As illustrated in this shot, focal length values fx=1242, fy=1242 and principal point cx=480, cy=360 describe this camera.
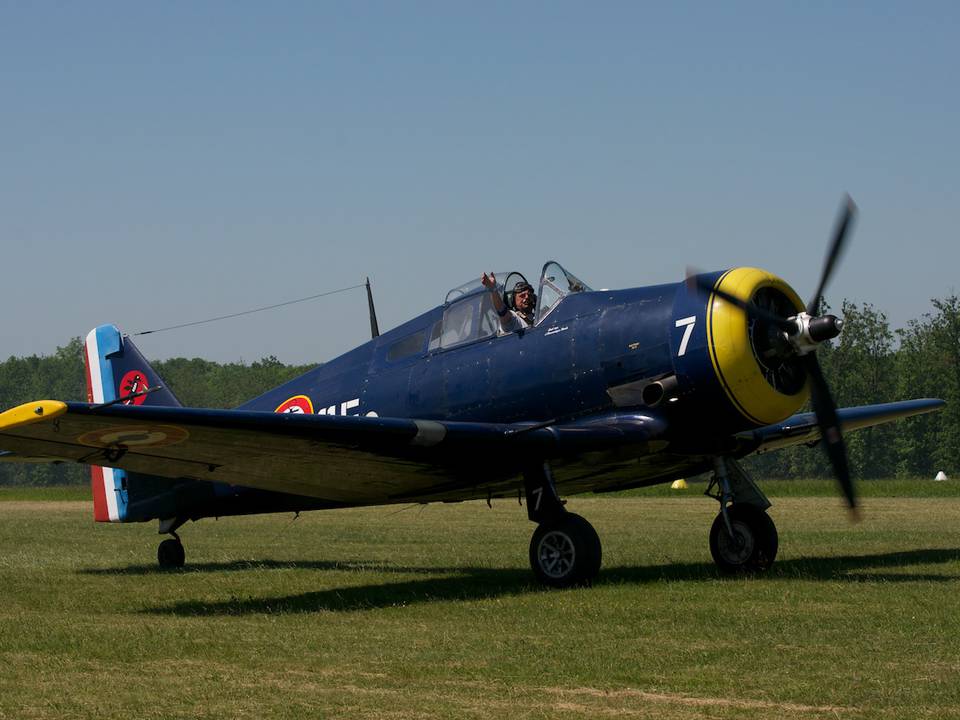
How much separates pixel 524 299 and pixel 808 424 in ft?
12.4

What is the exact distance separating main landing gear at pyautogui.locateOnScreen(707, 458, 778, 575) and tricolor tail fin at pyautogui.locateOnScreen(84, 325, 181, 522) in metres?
7.63

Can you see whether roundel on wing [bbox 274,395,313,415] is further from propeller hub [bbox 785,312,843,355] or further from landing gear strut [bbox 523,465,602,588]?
propeller hub [bbox 785,312,843,355]

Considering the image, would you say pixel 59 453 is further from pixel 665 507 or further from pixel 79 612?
pixel 665 507

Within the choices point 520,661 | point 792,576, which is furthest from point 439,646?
point 792,576

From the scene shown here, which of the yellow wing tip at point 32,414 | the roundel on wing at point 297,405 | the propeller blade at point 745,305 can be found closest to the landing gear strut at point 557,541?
the propeller blade at point 745,305

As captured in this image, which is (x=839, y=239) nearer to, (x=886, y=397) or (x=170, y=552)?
(x=170, y=552)

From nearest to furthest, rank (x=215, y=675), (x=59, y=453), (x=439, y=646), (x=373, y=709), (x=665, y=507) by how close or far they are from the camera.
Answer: (x=373, y=709), (x=215, y=675), (x=439, y=646), (x=59, y=453), (x=665, y=507)

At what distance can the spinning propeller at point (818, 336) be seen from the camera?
1143 cm

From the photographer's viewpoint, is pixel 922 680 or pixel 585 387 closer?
pixel 922 680

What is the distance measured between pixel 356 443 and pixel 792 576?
471 cm

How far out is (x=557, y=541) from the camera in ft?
39.3

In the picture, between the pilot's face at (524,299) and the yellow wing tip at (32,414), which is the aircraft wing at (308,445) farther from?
the pilot's face at (524,299)

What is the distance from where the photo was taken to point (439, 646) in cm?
873

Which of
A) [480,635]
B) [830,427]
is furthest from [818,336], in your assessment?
[480,635]
